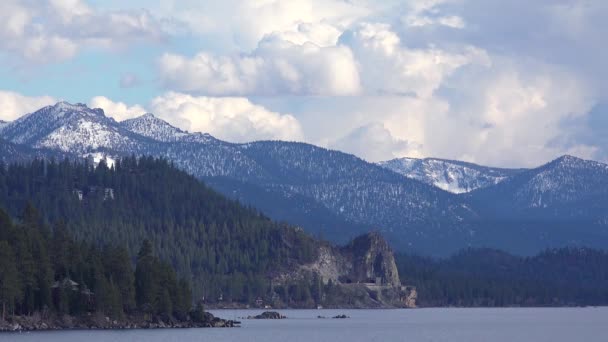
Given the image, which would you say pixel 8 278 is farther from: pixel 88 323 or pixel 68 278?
pixel 88 323

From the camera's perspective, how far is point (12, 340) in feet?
484

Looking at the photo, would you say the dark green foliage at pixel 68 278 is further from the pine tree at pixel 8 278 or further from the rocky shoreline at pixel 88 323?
the rocky shoreline at pixel 88 323

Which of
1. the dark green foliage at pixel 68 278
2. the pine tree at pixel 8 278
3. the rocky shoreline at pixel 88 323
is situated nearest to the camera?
the pine tree at pixel 8 278

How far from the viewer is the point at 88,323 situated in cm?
17950

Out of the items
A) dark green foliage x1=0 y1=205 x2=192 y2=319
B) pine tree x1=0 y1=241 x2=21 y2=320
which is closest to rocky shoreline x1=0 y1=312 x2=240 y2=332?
dark green foliage x1=0 y1=205 x2=192 y2=319

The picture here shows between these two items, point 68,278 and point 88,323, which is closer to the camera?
point 68,278

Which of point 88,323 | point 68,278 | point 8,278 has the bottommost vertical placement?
point 88,323

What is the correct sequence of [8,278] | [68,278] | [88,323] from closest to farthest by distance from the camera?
1. [8,278]
2. [68,278]
3. [88,323]

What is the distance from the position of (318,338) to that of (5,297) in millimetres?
44727

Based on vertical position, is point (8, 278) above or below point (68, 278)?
below

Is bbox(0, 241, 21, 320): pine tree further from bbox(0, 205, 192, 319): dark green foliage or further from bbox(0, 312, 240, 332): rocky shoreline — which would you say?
bbox(0, 312, 240, 332): rocky shoreline

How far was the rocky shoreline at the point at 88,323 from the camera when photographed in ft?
557

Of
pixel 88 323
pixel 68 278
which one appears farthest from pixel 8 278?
pixel 88 323

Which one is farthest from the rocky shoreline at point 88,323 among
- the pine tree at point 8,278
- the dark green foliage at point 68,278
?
the pine tree at point 8,278
